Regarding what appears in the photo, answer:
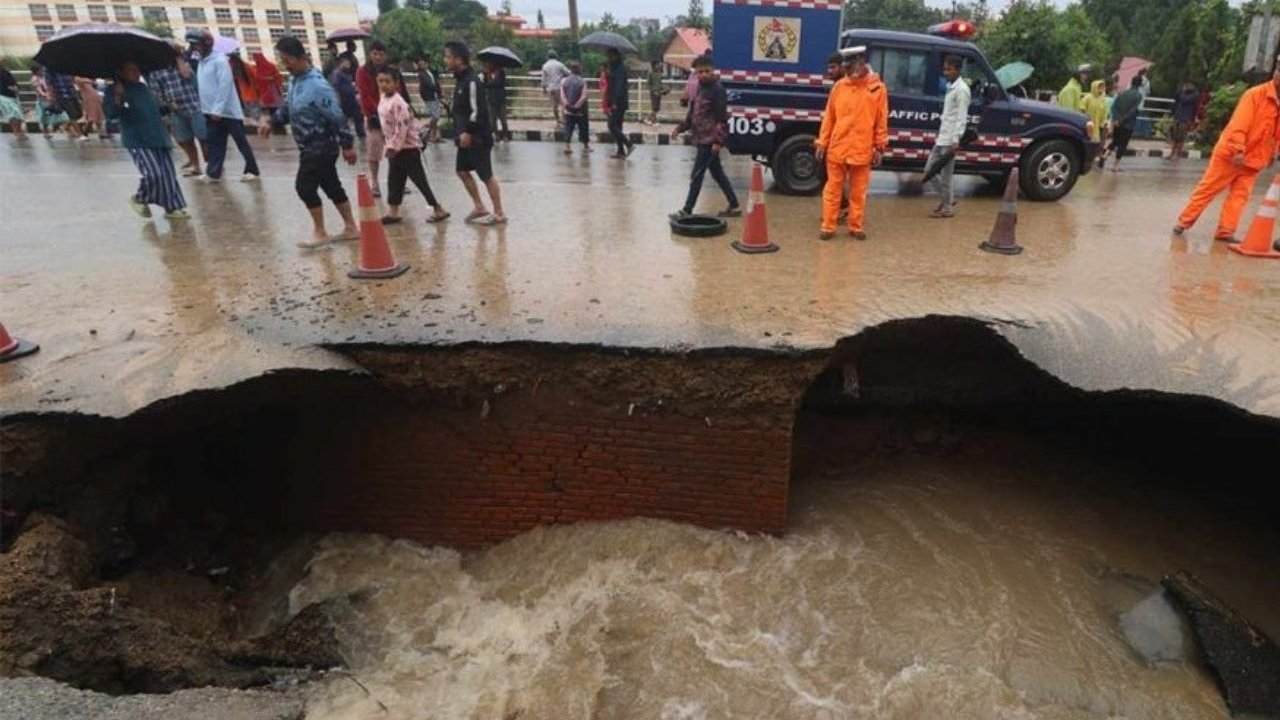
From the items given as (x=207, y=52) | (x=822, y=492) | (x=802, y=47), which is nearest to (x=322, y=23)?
(x=207, y=52)

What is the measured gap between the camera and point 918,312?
15.3 ft

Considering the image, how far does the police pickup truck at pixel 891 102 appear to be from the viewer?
838 centimetres

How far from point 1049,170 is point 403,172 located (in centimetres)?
746

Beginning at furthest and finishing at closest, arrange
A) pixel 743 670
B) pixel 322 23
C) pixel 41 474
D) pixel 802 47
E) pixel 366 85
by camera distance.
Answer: pixel 322 23 → pixel 366 85 → pixel 802 47 → pixel 743 670 → pixel 41 474

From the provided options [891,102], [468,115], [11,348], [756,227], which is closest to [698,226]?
[756,227]

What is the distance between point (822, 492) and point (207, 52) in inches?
374

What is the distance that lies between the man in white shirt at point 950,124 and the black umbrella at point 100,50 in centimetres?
747

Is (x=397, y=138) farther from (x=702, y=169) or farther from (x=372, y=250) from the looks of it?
(x=702, y=169)

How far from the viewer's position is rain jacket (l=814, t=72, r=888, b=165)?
6.04m

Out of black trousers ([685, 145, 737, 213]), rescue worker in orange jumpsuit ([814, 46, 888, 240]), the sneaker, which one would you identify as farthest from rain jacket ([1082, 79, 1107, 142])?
the sneaker

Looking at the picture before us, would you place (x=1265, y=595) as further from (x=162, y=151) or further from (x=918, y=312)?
(x=162, y=151)

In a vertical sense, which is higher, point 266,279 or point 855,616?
point 266,279

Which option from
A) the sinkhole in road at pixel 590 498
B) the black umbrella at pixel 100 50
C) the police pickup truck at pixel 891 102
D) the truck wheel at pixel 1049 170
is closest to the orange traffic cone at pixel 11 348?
the sinkhole in road at pixel 590 498

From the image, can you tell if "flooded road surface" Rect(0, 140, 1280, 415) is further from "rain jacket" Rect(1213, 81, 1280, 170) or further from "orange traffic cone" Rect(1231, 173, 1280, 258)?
"rain jacket" Rect(1213, 81, 1280, 170)
